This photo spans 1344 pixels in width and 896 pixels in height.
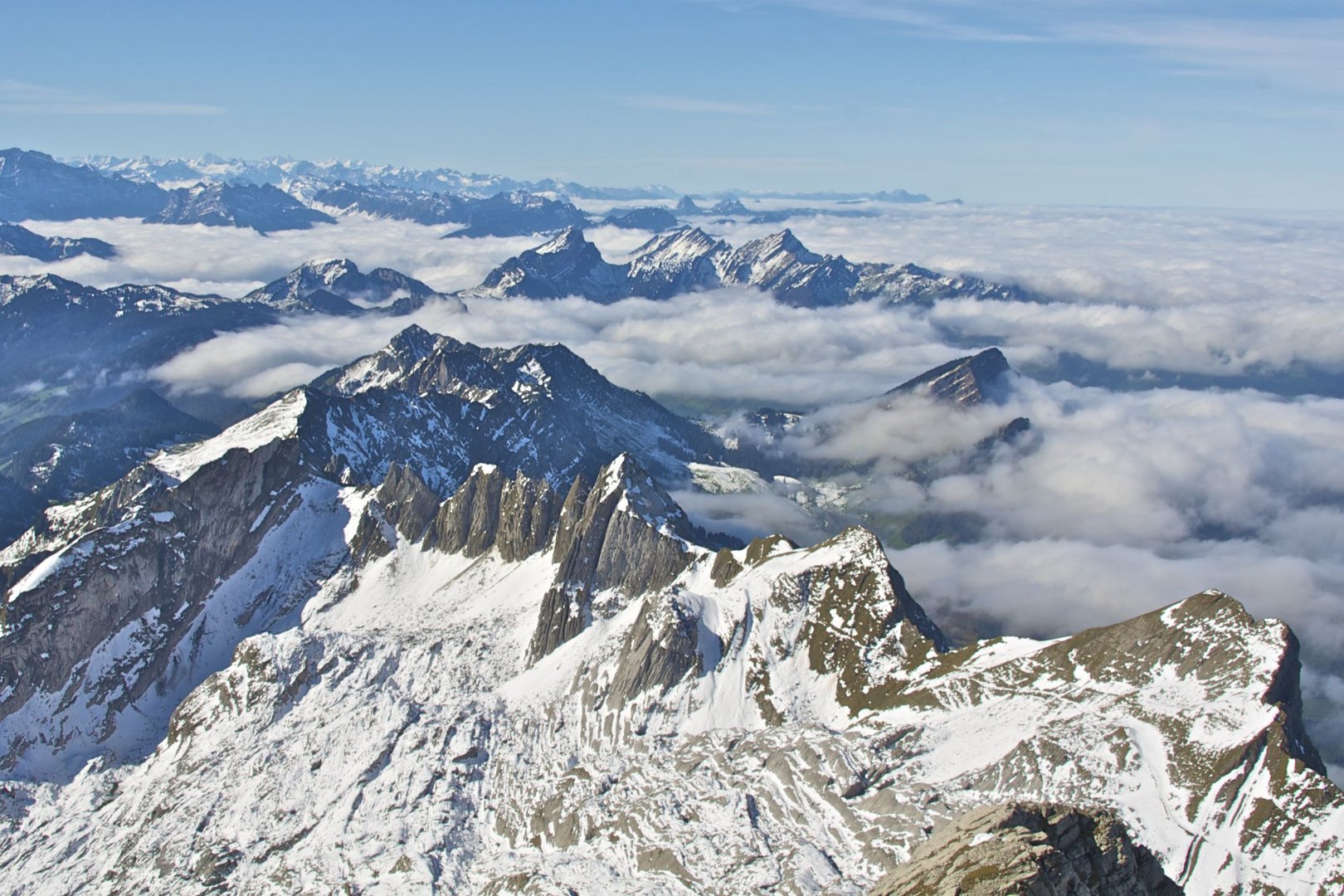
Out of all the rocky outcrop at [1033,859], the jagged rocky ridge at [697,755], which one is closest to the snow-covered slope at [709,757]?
the jagged rocky ridge at [697,755]

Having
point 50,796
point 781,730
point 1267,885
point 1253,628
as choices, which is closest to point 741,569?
point 781,730

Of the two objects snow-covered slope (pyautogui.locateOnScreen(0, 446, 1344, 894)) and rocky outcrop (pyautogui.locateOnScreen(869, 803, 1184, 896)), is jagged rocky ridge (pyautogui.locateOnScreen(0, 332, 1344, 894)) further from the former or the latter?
rocky outcrop (pyautogui.locateOnScreen(869, 803, 1184, 896))

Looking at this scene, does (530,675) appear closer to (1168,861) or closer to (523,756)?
(523,756)

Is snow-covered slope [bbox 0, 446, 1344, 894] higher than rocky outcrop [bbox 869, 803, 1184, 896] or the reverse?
the reverse

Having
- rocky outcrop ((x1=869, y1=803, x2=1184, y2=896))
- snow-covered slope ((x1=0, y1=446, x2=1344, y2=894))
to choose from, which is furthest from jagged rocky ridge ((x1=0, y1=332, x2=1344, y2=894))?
rocky outcrop ((x1=869, y1=803, x2=1184, y2=896))

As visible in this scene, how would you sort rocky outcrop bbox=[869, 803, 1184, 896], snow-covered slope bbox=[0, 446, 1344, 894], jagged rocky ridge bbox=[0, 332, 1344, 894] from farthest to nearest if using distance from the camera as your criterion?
jagged rocky ridge bbox=[0, 332, 1344, 894] → snow-covered slope bbox=[0, 446, 1344, 894] → rocky outcrop bbox=[869, 803, 1184, 896]

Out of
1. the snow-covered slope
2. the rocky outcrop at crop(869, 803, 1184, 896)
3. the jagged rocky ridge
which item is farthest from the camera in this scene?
the jagged rocky ridge

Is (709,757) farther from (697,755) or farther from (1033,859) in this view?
(1033,859)
